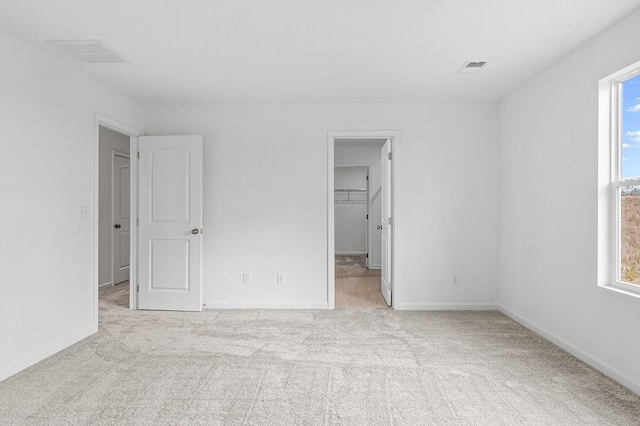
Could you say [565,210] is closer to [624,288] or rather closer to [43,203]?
[624,288]

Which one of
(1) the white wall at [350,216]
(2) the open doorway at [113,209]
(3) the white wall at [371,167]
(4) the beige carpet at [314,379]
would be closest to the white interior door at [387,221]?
(4) the beige carpet at [314,379]

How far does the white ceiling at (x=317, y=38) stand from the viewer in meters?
2.30

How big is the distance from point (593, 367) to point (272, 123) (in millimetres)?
3717

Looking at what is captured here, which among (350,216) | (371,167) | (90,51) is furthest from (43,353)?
(350,216)

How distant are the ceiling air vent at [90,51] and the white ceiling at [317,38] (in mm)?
71

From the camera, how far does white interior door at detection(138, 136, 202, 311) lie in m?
4.22

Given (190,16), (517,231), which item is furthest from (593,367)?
(190,16)

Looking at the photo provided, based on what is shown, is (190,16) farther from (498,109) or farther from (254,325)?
(498,109)

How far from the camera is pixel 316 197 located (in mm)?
4383

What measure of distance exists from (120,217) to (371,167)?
445 centimetres

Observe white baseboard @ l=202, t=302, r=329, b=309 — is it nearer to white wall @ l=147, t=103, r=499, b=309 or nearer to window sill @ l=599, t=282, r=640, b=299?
white wall @ l=147, t=103, r=499, b=309

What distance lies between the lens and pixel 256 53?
9.75 feet

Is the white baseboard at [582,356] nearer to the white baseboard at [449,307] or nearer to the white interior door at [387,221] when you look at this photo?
the white baseboard at [449,307]

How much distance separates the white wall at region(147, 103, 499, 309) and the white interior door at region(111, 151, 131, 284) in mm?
1759
